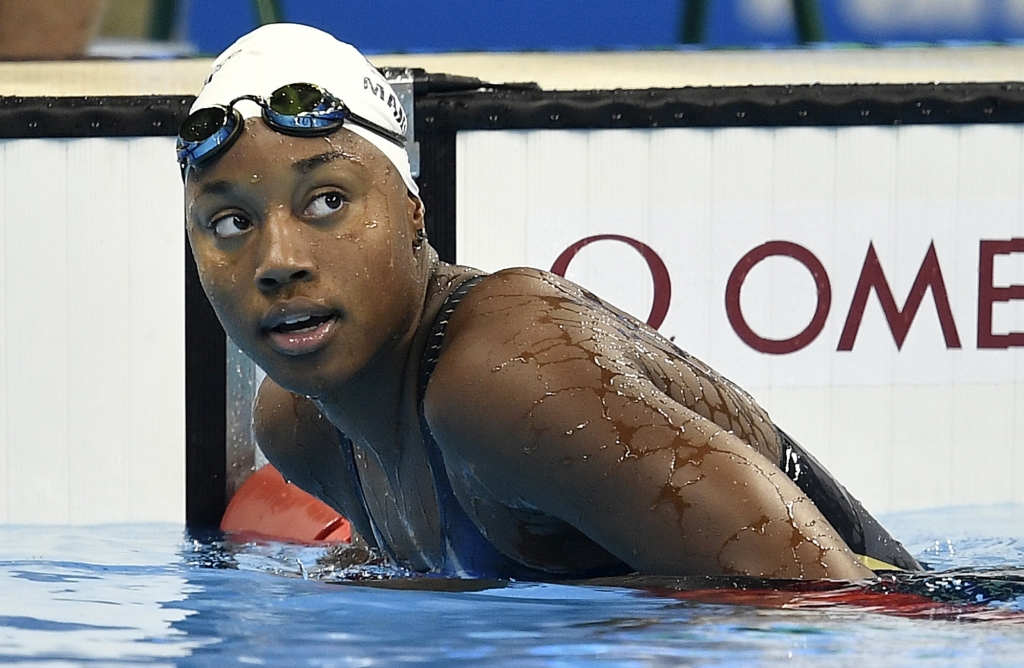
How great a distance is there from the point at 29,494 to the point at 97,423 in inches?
9.9

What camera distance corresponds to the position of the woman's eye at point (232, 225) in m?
1.89

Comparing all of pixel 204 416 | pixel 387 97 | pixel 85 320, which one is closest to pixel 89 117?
pixel 85 320

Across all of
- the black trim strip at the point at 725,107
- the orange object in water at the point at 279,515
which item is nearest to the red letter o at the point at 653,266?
the black trim strip at the point at 725,107

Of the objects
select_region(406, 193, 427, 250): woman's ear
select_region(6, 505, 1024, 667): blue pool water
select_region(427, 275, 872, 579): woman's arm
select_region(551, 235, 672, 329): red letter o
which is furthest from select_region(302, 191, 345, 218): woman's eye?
select_region(551, 235, 672, 329): red letter o

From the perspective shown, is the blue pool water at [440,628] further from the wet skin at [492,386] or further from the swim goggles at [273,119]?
the swim goggles at [273,119]

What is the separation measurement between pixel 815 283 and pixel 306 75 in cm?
210

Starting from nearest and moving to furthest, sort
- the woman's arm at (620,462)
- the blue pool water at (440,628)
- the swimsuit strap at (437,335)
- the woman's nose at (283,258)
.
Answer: the blue pool water at (440,628) → the woman's arm at (620,462) → the woman's nose at (283,258) → the swimsuit strap at (437,335)

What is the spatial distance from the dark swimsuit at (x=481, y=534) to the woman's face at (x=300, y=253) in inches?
3.0

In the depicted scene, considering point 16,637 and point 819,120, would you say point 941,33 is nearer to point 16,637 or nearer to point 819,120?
point 819,120

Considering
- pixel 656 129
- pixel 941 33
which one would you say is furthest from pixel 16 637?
pixel 941 33

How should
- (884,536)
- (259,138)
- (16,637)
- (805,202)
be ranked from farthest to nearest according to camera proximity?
(805,202) → (884,536) → (259,138) → (16,637)

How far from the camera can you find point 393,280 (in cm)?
192

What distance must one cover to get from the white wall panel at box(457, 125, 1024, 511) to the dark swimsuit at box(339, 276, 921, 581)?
163 centimetres

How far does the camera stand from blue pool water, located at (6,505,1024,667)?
4.87 feet
